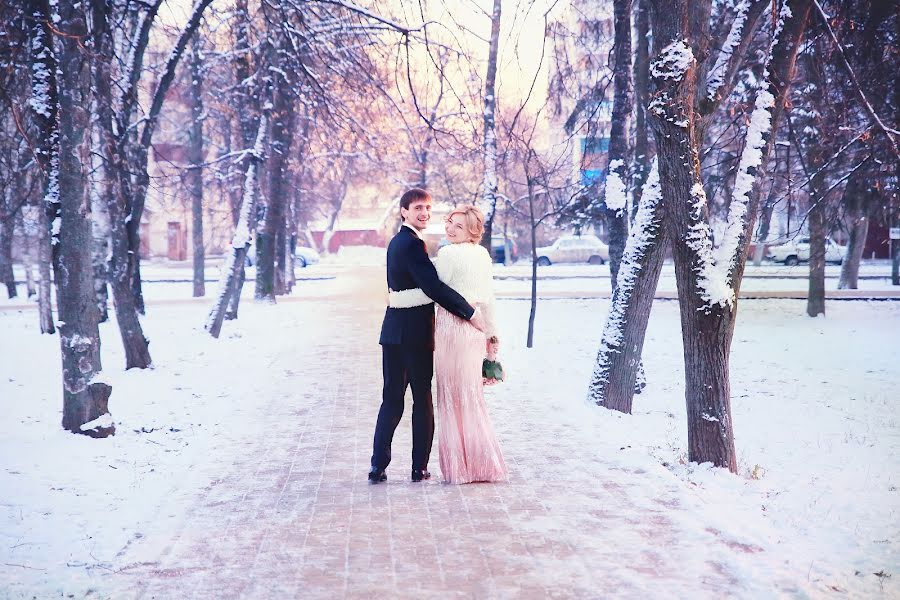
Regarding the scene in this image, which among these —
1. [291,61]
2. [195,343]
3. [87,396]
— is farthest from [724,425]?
[291,61]

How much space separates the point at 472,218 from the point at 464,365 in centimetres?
101

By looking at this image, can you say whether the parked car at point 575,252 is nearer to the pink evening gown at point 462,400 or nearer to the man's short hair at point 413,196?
the pink evening gown at point 462,400

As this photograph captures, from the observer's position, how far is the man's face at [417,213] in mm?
6082

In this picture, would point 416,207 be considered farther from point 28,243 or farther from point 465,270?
point 28,243

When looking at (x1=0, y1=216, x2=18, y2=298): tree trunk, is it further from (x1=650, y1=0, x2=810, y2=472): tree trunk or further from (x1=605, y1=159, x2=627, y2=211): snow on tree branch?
(x1=650, y1=0, x2=810, y2=472): tree trunk

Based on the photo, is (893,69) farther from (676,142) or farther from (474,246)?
(474,246)

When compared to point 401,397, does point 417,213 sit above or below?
above

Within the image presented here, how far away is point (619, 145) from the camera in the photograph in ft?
39.8

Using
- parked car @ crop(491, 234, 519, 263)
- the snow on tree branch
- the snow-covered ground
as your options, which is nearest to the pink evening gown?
the snow-covered ground

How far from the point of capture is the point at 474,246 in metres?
6.12

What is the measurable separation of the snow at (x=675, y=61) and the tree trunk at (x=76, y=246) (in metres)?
4.94

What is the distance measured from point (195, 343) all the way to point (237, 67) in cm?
780

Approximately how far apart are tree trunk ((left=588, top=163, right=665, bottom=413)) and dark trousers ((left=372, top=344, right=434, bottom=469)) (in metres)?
4.01

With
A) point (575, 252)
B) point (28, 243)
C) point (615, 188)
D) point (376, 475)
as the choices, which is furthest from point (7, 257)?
point (575, 252)
